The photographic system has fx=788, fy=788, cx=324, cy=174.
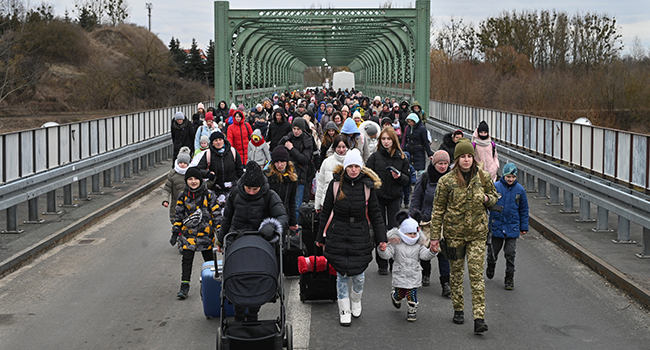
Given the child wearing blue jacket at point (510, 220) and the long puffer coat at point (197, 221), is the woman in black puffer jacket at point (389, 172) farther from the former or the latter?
the long puffer coat at point (197, 221)

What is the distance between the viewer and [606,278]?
908 centimetres

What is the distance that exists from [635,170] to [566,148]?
4.25m

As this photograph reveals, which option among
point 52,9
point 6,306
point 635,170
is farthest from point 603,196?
point 52,9

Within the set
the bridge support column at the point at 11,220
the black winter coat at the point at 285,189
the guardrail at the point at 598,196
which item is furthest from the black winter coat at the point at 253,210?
the bridge support column at the point at 11,220

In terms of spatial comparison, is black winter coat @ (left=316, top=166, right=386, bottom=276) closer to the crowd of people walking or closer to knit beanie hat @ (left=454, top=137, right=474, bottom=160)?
the crowd of people walking

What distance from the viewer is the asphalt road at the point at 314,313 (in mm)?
6812

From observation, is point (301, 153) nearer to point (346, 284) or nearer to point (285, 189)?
point (285, 189)

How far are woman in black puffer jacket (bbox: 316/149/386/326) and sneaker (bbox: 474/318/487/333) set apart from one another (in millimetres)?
1100

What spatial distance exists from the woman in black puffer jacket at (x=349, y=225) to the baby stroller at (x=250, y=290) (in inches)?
50.8

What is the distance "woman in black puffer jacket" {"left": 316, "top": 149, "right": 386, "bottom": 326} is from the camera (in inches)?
285

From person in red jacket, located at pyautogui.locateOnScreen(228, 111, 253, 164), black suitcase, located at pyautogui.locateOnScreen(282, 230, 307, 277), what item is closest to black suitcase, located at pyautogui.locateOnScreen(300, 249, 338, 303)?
black suitcase, located at pyautogui.locateOnScreen(282, 230, 307, 277)

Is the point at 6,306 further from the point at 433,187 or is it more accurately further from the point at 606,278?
the point at 606,278

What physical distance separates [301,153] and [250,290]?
6106 mm

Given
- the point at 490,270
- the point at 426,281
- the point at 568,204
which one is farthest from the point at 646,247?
the point at 568,204
